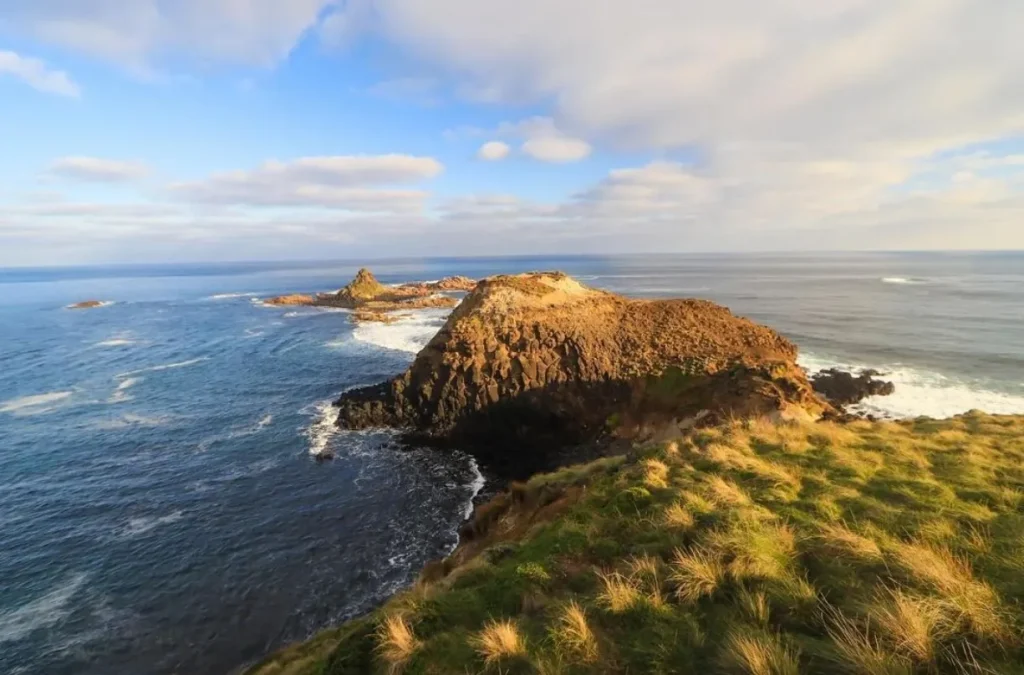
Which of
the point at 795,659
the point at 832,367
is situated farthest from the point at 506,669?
A: the point at 832,367

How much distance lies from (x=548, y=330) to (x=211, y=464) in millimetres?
24452

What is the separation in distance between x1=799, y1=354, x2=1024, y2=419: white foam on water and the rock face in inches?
255

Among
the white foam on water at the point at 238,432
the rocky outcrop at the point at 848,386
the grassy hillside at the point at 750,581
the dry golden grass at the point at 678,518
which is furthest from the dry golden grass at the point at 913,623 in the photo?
the white foam on water at the point at 238,432

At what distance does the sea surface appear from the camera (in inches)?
717

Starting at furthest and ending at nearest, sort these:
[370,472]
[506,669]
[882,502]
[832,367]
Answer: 1. [832,367]
2. [370,472]
3. [882,502]
4. [506,669]

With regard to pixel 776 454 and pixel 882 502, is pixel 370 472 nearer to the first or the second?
pixel 776 454

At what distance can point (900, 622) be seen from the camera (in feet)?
18.2

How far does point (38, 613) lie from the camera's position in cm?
1877

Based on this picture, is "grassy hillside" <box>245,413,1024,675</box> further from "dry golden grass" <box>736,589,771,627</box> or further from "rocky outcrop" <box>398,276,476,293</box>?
"rocky outcrop" <box>398,276,476,293</box>

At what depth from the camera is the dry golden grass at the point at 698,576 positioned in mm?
7281

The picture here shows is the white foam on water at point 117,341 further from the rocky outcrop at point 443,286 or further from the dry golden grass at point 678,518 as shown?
the dry golden grass at point 678,518

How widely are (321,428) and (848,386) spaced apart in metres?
39.4

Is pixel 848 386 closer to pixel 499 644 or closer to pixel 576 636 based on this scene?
pixel 576 636

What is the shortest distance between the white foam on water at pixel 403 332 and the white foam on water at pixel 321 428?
765 inches
